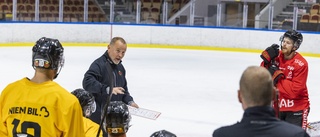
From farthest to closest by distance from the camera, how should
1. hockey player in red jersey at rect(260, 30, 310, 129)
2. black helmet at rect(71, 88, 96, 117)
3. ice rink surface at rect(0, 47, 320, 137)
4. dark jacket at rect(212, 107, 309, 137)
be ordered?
ice rink surface at rect(0, 47, 320, 137) < hockey player in red jersey at rect(260, 30, 310, 129) < black helmet at rect(71, 88, 96, 117) < dark jacket at rect(212, 107, 309, 137)

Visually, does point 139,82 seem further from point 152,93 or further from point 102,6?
point 102,6

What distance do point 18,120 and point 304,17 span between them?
47.0 feet

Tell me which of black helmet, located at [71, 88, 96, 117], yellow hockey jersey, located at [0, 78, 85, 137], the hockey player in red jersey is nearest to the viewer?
yellow hockey jersey, located at [0, 78, 85, 137]

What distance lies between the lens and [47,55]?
8.81 ft

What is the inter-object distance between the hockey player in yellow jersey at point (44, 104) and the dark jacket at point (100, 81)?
168 cm

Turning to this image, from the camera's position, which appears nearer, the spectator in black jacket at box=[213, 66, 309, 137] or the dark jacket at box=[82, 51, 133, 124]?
the spectator in black jacket at box=[213, 66, 309, 137]

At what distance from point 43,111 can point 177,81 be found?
8.01m

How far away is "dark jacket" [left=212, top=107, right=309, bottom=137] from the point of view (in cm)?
207

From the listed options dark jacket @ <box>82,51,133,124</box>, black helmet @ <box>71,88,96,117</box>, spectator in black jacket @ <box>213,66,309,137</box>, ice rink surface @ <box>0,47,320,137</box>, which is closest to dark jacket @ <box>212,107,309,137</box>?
spectator in black jacket @ <box>213,66,309,137</box>

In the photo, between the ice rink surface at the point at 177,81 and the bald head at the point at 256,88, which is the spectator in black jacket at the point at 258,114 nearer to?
the bald head at the point at 256,88

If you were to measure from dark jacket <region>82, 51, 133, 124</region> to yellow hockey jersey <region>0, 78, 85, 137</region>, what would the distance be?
5.48 feet

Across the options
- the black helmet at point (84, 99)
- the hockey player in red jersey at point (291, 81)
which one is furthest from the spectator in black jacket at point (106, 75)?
the black helmet at point (84, 99)

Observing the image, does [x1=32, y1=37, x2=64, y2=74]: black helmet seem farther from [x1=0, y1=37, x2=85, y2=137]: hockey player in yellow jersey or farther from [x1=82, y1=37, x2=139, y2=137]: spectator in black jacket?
[x1=82, y1=37, x2=139, y2=137]: spectator in black jacket

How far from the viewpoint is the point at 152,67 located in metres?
12.3
